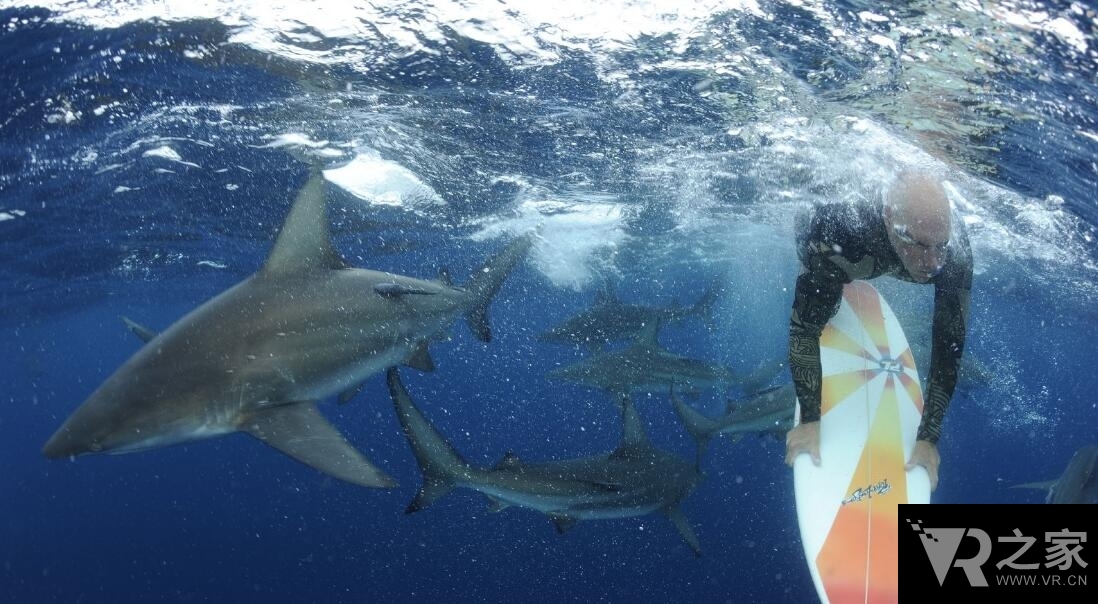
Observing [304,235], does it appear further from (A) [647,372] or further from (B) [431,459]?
(A) [647,372]

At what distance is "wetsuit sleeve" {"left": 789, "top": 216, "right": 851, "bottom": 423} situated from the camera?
550cm

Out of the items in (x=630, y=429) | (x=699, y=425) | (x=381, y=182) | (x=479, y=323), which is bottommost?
(x=699, y=425)

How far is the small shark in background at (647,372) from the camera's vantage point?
1312 centimetres

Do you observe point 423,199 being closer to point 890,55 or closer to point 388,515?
point 890,55

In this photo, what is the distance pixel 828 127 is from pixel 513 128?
18.7 feet

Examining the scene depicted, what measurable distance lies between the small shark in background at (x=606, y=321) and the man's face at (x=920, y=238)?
10527 mm

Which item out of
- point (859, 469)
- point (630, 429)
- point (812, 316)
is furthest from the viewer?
point (630, 429)

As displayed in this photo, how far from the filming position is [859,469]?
18.7ft

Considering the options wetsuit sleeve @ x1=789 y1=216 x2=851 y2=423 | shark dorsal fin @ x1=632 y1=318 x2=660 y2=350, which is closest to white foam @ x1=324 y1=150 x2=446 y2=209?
shark dorsal fin @ x1=632 y1=318 x2=660 y2=350

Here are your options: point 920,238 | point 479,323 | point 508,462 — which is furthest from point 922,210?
point 508,462

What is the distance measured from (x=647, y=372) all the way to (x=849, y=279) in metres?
7.50

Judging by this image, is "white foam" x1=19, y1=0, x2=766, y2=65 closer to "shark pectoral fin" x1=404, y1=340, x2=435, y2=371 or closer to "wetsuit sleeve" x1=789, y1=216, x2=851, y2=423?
"wetsuit sleeve" x1=789, y1=216, x2=851, y2=423

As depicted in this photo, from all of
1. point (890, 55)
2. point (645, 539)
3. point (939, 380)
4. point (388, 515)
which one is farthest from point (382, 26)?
point (388, 515)

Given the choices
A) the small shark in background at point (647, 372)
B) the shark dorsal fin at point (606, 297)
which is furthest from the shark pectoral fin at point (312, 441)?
the shark dorsal fin at point (606, 297)
